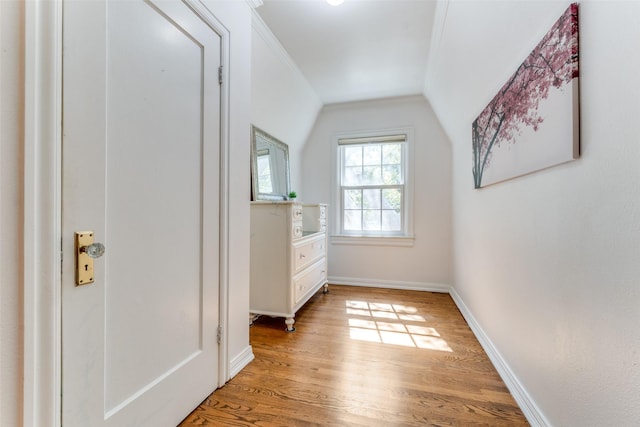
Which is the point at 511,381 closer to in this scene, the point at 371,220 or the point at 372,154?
the point at 371,220

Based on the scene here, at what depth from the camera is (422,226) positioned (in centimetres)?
346

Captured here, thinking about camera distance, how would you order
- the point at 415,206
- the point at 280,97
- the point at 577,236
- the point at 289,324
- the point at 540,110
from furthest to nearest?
the point at 415,206 → the point at 280,97 → the point at 289,324 → the point at 540,110 → the point at 577,236

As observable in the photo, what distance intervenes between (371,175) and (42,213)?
3.34m

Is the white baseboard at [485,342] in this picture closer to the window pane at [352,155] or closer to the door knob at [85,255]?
the window pane at [352,155]

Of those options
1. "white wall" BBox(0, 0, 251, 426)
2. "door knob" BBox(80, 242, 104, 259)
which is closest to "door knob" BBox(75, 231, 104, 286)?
"door knob" BBox(80, 242, 104, 259)

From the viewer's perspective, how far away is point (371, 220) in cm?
370

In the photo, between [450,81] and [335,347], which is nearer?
[335,347]

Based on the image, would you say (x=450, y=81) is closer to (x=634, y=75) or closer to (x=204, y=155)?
(x=634, y=75)

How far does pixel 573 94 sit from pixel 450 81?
1593 mm

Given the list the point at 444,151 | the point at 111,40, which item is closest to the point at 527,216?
the point at 111,40

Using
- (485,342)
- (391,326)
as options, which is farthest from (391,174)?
(485,342)

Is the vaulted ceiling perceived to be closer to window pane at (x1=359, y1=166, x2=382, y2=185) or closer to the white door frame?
window pane at (x1=359, y1=166, x2=382, y2=185)

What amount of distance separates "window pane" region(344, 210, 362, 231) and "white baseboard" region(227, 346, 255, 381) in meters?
2.26

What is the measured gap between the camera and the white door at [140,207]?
843mm
